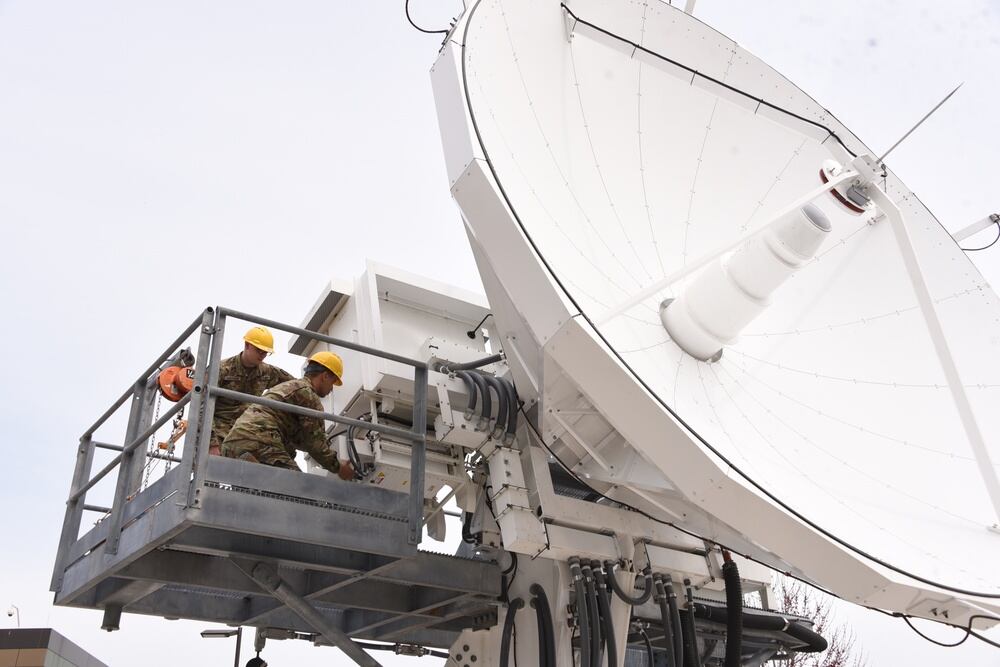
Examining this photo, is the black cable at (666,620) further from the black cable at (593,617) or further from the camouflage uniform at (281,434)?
the camouflage uniform at (281,434)

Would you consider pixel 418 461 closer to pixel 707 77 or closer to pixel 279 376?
pixel 279 376

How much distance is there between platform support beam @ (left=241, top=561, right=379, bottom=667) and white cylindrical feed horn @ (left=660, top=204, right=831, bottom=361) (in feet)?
11.7

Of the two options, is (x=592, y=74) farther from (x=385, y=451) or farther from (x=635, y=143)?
(x=385, y=451)

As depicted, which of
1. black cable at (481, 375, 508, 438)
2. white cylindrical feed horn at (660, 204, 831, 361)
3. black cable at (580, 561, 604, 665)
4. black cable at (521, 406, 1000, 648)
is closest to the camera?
black cable at (521, 406, 1000, 648)

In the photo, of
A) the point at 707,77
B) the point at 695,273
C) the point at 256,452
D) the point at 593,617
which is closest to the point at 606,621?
the point at 593,617

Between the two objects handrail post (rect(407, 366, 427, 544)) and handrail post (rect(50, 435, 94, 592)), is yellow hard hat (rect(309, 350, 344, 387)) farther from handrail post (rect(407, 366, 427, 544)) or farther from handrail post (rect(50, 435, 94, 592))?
handrail post (rect(50, 435, 94, 592))

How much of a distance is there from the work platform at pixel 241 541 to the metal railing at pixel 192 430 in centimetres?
1

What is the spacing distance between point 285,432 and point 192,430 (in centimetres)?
117

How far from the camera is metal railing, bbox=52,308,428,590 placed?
6824 millimetres

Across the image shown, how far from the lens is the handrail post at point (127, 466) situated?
7.44 metres

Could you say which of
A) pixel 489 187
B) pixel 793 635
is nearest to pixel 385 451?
pixel 489 187

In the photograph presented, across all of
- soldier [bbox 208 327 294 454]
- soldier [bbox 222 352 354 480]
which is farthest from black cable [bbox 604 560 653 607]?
soldier [bbox 208 327 294 454]

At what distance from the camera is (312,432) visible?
7.94 m

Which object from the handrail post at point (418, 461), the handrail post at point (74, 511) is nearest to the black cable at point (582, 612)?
the handrail post at point (418, 461)
